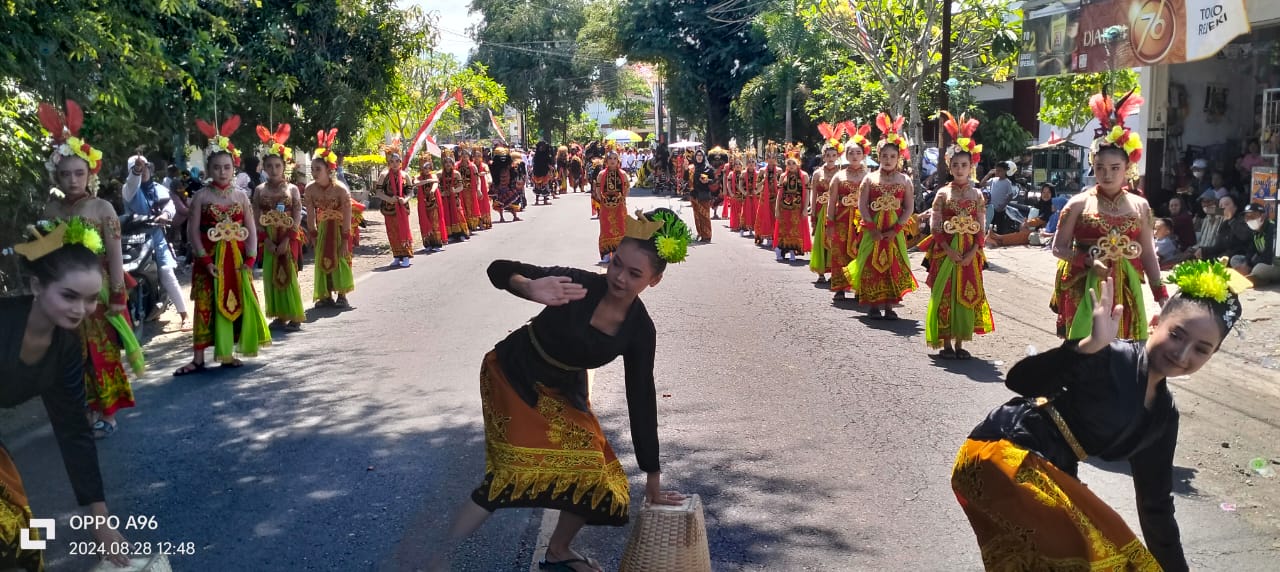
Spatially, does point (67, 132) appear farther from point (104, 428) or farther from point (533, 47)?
point (533, 47)

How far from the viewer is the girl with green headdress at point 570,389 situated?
396 centimetres

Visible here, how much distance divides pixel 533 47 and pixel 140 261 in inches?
2086

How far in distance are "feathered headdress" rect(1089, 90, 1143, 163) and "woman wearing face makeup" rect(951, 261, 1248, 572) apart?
3555mm

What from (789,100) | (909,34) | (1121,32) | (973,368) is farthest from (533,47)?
(973,368)

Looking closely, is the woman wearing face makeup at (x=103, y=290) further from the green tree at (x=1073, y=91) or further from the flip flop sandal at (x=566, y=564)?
the green tree at (x=1073, y=91)

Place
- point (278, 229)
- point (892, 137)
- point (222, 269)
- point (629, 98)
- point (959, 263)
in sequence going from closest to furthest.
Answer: point (222, 269) → point (959, 263) → point (278, 229) → point (892, 137) → point (629, 98)

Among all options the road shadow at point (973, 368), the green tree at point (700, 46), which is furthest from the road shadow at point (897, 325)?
the green tree at point (700, 46)

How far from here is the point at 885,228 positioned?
34.7ft

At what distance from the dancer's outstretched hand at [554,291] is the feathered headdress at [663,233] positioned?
1.00 ft

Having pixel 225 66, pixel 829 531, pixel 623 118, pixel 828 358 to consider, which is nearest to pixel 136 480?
pixel 829 531

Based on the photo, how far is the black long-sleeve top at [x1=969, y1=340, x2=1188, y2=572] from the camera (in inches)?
128

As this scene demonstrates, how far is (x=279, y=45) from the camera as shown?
16469mm

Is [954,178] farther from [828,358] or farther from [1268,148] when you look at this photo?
[1268,148]

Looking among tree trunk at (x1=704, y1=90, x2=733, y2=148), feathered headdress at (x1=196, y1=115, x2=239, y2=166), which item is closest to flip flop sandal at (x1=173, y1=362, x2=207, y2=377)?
feathered headdress at (x1=196, y1=115, x2=239, y2=166)
